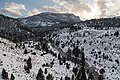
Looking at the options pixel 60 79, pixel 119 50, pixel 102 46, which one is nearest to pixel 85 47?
pixel 102 46

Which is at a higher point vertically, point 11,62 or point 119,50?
point 11,62

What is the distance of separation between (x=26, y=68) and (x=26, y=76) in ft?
17.8

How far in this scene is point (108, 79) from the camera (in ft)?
391

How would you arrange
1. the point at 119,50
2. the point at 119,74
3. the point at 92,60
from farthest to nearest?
the point at 119,50 < the point at 92,60 < the point at 119,74

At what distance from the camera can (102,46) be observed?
640 feet

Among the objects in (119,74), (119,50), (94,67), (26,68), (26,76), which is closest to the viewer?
(26,76)

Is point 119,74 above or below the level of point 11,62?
below

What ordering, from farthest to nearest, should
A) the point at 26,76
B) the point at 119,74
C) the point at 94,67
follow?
the point at 94,67 < the point at 119,74 < the point at 26,76

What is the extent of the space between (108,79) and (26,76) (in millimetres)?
75698

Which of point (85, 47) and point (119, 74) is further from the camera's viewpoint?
point (85, 47)

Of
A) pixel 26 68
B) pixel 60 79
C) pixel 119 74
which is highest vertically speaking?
pixel 26 68

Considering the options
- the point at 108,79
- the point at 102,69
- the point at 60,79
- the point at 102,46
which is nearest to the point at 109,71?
the point at 102,69

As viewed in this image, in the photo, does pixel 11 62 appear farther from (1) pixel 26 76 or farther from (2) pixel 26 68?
(1) pixel 26 76

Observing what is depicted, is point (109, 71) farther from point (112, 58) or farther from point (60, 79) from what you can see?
point (60, 79)
